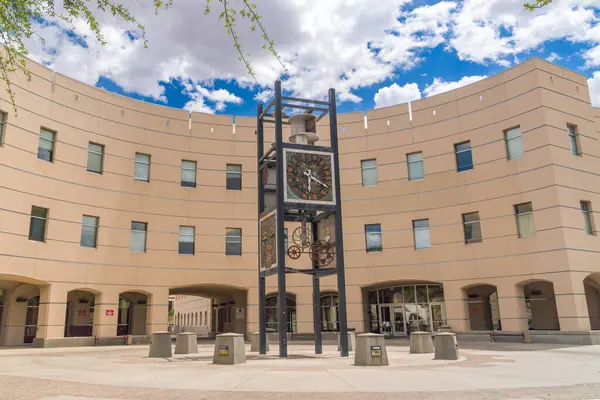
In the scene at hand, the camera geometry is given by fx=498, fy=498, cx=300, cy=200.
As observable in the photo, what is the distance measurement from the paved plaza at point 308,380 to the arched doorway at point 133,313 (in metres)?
18.5

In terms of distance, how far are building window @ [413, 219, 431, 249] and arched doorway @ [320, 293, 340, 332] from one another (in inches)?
267

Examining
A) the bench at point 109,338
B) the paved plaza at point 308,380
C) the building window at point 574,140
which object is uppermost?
the building window at point 574,140

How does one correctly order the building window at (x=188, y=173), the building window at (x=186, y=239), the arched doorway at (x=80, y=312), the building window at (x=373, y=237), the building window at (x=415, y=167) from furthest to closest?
the building window at (x=188, y=173), the building window at (x=373, y=237), the building window at (x=415, y=167), the building window at (x=186, y=239), the arched doorway at (x=80, y=312)

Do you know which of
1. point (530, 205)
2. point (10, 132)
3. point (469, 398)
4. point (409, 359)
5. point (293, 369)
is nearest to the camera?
point (469, 398)

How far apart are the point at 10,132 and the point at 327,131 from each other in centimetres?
1914

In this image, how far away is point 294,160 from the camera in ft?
63.6

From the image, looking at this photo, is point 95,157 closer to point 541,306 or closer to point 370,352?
point 370,352

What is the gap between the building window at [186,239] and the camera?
105 ft

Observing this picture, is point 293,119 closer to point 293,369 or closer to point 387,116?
point 293,369

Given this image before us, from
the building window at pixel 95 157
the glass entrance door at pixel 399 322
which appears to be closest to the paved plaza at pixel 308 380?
the building window at pixel 95 157

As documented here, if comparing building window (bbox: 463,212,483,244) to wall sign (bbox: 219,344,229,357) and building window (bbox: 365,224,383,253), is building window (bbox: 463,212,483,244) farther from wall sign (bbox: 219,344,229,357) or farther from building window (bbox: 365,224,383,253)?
wall sign (bbox: 219,344,229,357)

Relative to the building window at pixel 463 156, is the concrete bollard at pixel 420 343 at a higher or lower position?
lower

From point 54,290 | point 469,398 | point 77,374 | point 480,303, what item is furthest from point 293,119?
point 480,303

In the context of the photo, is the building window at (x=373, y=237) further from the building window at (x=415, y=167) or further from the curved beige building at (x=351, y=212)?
the building window at (x=415, y=167)
